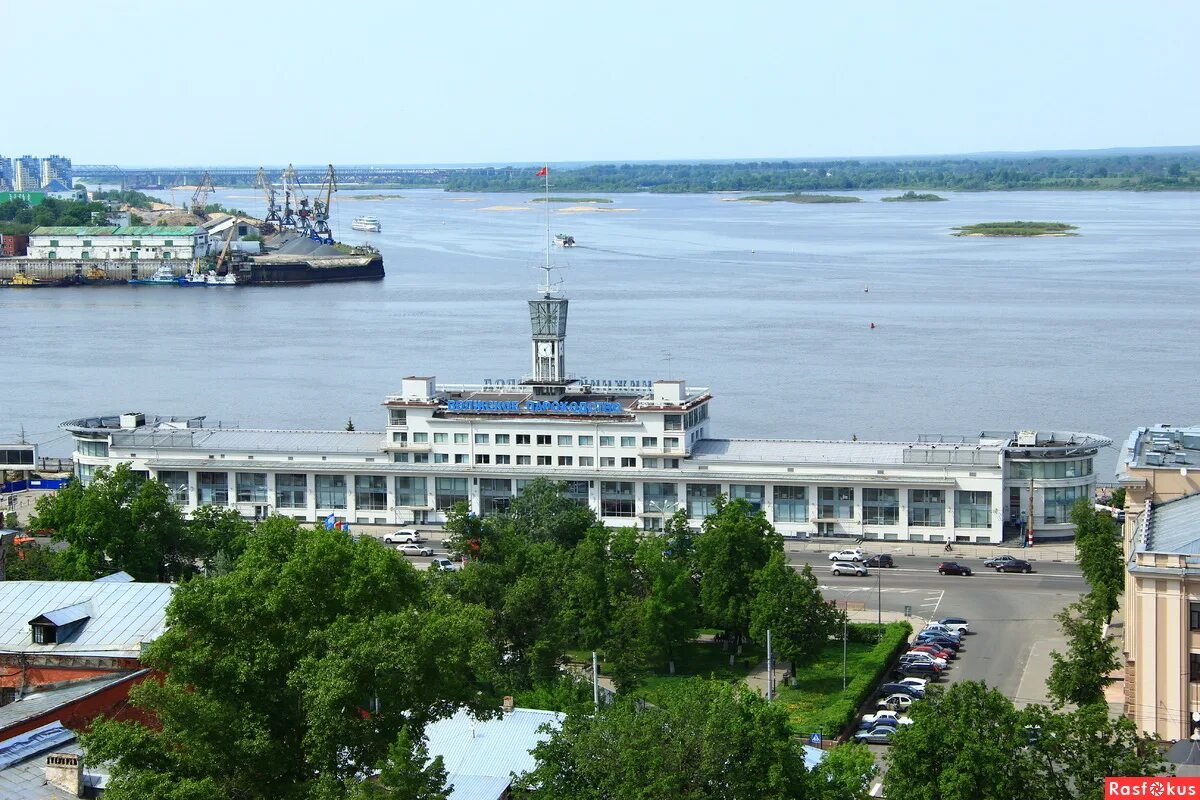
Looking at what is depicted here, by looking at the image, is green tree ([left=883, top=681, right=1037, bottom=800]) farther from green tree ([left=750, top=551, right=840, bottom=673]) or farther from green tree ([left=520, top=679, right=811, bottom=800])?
green tree ([left=750, top=551, right=840, bottom=673])

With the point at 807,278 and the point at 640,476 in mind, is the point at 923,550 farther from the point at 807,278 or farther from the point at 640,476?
the point at 807,278

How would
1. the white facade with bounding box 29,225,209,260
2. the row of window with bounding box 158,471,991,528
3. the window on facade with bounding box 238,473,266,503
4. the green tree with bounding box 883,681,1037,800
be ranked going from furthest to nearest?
the white facade with bounding box 29,225,209,260 → the window on facade with bounding box 238,473,266,503 → the row of window with bounding box 158,471,991,528 → the green tree with bounding box 883,681,1037,800

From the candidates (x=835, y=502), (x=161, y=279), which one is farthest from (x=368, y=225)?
(x=835, y=502)

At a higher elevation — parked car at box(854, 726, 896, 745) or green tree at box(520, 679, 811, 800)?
green tree at box(520, 679, 811, 800)

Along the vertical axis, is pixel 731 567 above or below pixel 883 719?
above

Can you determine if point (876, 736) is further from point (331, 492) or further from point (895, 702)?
point (331, 492)

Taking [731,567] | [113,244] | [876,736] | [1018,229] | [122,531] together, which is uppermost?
[1018,229]

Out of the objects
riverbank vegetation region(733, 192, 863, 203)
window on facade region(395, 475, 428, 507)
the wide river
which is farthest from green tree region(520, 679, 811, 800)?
riverbank vegetation region(733, 192, 863, 203)
